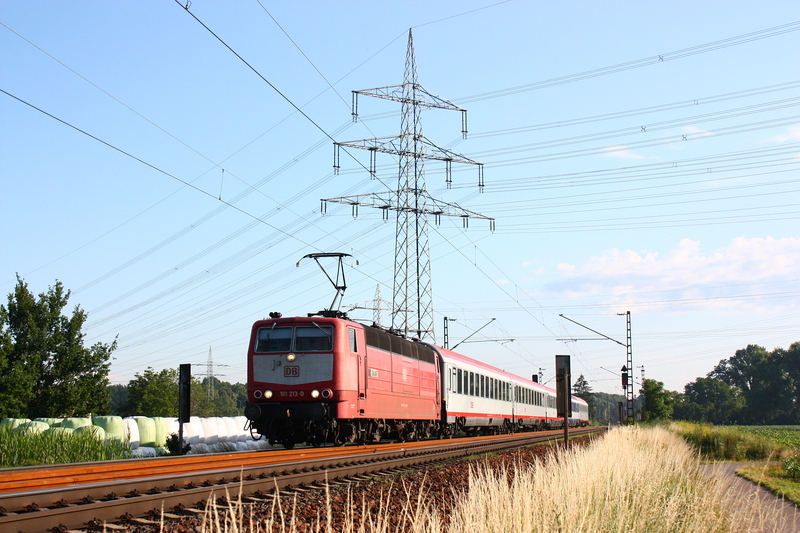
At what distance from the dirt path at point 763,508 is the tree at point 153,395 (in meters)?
80.1

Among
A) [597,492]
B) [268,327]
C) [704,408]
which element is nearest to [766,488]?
[597,492]

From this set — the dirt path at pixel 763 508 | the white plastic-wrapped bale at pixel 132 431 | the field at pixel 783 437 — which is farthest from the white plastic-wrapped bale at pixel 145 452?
the field at pixel 783 437

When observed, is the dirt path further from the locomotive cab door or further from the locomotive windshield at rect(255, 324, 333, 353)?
the locomotive windshield at rect(255, 324, 333, 353)

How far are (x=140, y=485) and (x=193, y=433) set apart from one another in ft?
56.1

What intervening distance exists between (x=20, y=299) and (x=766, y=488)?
56797 millimetres

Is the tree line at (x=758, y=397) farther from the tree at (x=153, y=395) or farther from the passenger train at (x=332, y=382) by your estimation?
the passenger train at (x=332, y=382)

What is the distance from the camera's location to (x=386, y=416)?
2473 centimetres

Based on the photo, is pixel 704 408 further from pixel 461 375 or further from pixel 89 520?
pixel 89 520

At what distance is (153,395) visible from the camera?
93.9 meters

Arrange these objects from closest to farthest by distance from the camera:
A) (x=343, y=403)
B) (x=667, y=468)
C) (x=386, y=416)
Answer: (x=667, y=468)
(x=343, y=403)
(x=386, y=416)

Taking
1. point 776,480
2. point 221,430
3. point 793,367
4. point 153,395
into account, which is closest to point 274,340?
point 221,430

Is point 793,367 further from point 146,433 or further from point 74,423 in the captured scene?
point 74,423

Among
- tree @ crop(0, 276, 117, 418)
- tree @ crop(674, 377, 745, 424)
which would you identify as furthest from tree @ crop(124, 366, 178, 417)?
tree @ crop(674, 377, 745, 424)

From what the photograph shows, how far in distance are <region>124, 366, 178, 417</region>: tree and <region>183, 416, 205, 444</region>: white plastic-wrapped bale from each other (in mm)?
68000
